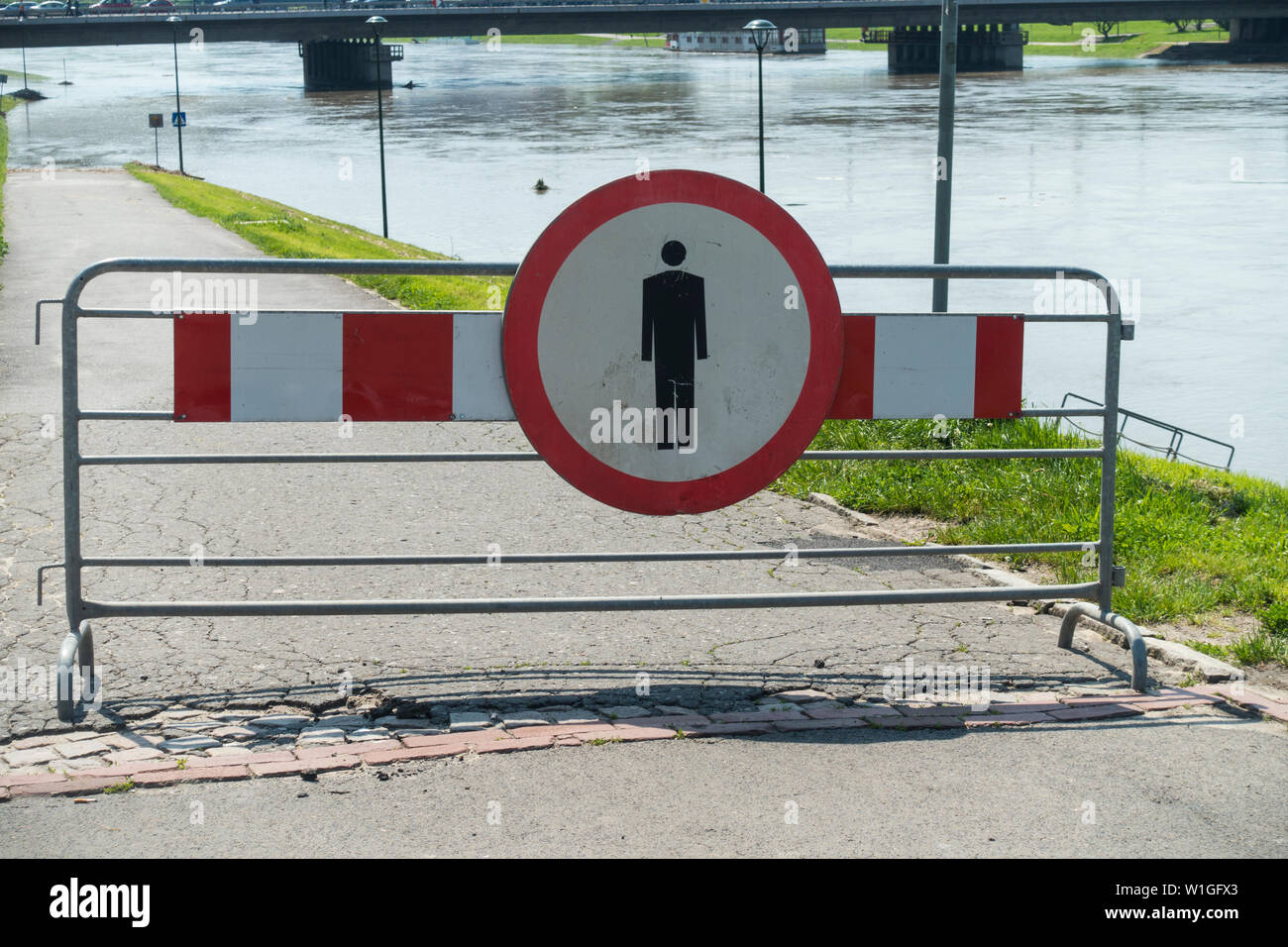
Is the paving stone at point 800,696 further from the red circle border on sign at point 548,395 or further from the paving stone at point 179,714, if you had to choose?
the paving stone at point 179,714

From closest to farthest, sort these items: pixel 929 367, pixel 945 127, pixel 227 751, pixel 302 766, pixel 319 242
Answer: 1. pixel 302 766
2. pixel 227 751
3. pixel 929 367
4. pixel 945 127
5. pixel 319 242

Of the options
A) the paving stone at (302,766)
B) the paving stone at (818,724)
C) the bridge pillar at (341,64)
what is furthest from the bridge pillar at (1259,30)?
the paving stone at (302,766)

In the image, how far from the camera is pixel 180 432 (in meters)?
8.84

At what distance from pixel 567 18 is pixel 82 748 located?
273 ft

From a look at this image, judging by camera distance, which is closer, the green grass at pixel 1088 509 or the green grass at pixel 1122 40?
the green grass at pixel 1088 509

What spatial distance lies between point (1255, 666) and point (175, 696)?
12.0 ft

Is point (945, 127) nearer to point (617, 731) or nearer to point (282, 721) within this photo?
point (617, 731)

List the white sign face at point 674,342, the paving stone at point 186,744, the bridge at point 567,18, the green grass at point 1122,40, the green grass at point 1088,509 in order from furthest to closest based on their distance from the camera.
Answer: the green grass at point 1122,40 → the bridge at point 567,18 → the green grass at point 1088,509 → the white sign face at point 674,342 → the paving stone at point 186,744

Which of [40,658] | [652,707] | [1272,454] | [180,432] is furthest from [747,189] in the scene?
[1272,454]

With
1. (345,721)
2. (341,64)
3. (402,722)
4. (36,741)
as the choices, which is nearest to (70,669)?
(36,741)

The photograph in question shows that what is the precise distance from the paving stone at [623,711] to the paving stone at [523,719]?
0.19m

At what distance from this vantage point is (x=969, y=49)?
4072 inches

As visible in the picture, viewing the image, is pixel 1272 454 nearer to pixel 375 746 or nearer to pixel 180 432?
pixel 180 432

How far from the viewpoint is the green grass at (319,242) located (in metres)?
16.0
